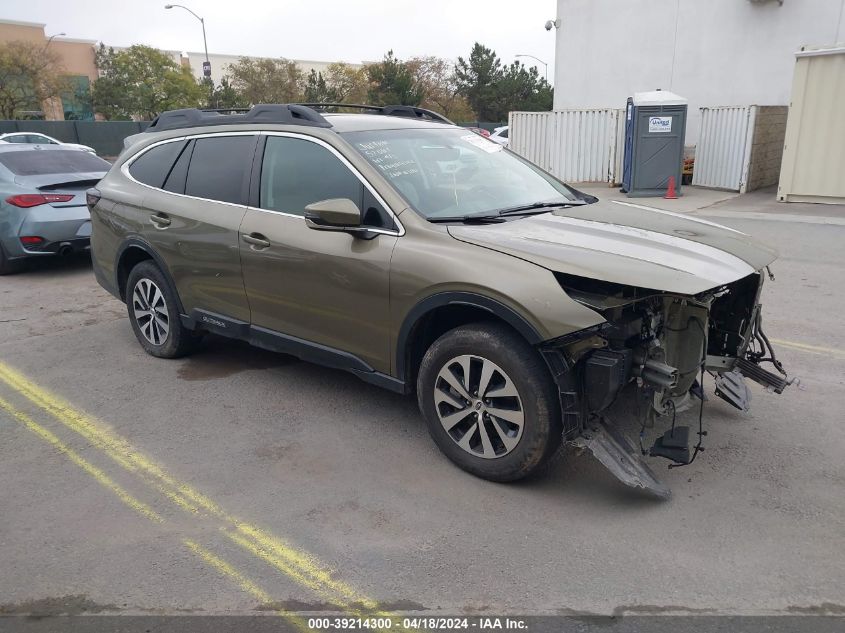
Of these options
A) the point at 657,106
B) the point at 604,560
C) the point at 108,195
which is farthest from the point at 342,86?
the point at 604,560

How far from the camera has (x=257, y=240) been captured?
443 centimetres

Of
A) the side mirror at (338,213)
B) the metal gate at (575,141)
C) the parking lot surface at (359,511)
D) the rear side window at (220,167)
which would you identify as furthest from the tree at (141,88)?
the side mirror at (338,213)

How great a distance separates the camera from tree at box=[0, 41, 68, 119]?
43.5 meters

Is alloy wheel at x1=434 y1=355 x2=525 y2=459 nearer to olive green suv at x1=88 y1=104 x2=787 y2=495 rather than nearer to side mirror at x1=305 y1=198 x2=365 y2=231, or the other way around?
olive green suv at x1=88 y1=104 x2=787 y2=495

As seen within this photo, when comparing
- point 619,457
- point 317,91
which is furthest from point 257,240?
point 317,91

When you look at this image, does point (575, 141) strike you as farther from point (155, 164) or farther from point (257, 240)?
point (257, 240)

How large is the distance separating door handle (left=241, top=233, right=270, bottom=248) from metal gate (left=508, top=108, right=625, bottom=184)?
14.9 m

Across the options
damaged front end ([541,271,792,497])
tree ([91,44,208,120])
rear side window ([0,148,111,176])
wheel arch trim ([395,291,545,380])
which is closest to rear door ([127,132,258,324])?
wheel arch trim ([395,291,545,380])

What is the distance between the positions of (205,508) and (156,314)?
251 cm

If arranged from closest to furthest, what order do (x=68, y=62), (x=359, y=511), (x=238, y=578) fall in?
1. (x=238, y=578)
2. (x=359, y=511)
3. (x=68, y=62)

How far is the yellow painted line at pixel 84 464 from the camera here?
3.46m

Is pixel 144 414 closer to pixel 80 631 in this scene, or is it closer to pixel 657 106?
pixel 80 631

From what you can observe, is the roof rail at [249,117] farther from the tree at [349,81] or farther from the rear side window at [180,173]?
the tree at [349,81]

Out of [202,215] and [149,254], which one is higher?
[202,215]
